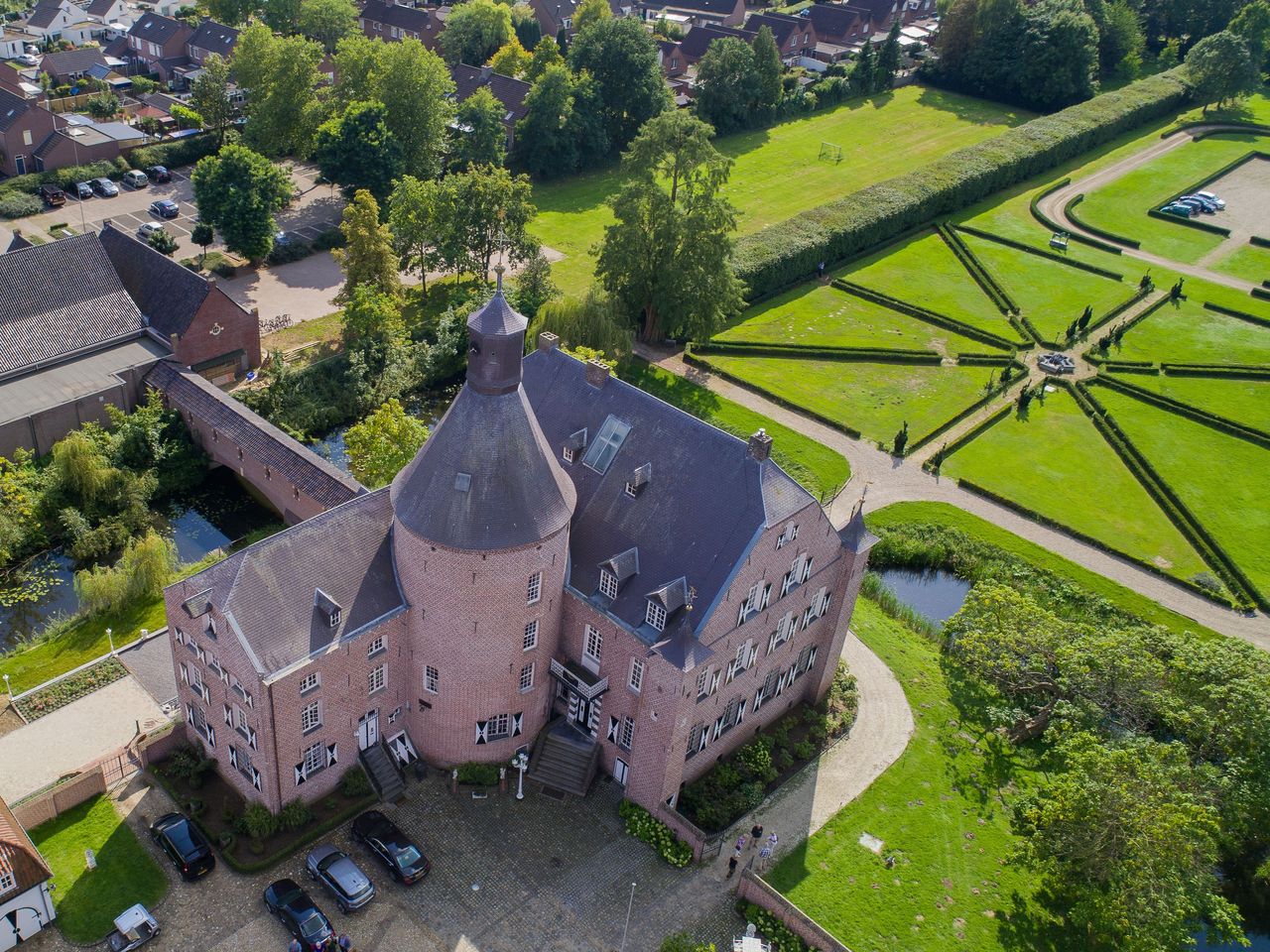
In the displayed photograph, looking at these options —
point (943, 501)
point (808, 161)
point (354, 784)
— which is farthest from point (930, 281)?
point (354, 784)

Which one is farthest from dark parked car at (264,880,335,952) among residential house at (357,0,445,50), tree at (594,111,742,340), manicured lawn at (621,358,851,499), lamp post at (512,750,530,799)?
residential house at (357,0,445,50)

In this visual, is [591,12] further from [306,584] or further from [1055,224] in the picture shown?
[306,584]

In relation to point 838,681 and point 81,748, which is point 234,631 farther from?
point 838,681

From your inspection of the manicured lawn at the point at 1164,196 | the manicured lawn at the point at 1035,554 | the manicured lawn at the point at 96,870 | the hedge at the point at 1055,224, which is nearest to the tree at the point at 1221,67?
the manicured lawn at the point at 1164,196

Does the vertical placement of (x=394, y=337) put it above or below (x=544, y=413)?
below

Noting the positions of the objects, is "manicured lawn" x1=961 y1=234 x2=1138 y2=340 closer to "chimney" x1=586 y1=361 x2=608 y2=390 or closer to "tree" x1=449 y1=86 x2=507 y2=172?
"tree" x1=449 y1=86 x2=507 y2=172

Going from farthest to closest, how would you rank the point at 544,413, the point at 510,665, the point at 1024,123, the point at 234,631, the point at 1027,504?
the point at 1024,123, the point at 1027,504, the point at 544,413, the point at 510,665, the point at 234,631

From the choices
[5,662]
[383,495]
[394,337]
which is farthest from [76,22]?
[383,495]
